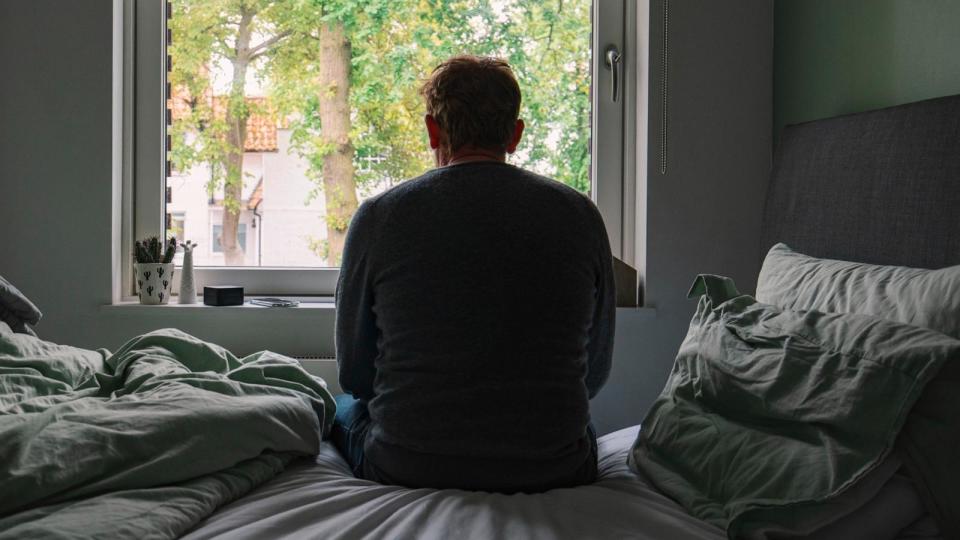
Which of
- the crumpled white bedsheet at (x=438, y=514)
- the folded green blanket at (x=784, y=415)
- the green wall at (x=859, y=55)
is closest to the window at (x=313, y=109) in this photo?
the green wall at (x=859, y=55)

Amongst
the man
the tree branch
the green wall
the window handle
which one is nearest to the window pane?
the tree branch

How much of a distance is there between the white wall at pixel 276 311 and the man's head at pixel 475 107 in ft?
3.47

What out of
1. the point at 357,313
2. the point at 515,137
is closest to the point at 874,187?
the point at 515,137

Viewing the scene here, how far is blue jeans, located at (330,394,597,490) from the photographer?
1582 mm

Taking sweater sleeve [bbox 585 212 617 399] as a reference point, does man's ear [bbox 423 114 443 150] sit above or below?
above

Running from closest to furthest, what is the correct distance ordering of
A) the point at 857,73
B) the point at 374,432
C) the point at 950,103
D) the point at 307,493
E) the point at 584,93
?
the point at 307,493
the point at 374,432
the point at 950,103
the point at 857,73
the point at 584,93

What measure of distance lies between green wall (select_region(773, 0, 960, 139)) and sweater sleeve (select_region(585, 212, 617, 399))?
0.83 m

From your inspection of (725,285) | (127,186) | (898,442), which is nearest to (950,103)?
(725,285)

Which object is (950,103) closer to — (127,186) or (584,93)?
(584,93)

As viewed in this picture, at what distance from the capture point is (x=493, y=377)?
54.8 inches

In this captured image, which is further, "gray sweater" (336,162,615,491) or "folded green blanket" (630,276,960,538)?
"gray sweater" (336,162,615,491)

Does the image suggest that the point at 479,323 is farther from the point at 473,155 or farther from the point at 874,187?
the point at 874,187

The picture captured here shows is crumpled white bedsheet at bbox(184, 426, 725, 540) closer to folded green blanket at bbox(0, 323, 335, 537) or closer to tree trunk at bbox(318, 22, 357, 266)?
folded green blanket at bbox(0, 323, 335, 537)

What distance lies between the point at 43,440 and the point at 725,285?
3.91 feet
